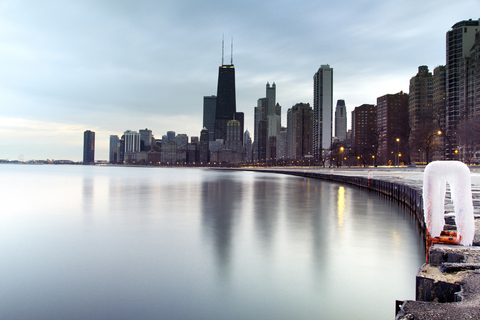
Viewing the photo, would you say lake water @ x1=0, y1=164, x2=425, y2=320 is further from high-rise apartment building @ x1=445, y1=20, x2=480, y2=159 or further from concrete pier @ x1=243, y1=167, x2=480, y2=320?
high-rise apartment building @ x1=445, y1=20, x2=480, y2=159

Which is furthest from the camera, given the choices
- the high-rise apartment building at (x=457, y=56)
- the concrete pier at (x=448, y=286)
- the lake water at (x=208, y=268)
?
the high-rise apartment building at (x=457, y=56)

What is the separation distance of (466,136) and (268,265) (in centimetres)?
6479

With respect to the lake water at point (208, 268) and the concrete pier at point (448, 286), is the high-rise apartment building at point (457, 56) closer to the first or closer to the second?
the lake water at point (208, 268)

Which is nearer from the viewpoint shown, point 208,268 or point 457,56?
point 208,268

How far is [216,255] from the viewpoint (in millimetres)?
12641

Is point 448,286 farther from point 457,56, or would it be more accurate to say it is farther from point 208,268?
point 457,56

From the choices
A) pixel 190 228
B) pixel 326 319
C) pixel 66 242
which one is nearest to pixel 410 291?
pixel 326 319

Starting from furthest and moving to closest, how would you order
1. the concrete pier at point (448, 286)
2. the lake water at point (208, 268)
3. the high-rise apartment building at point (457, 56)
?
the high-rise apartment building at point (457, 56) → the lake water at point (208, 268) → the concrete pier at point (448, 286)

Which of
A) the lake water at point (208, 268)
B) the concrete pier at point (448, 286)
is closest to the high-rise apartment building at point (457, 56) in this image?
the lake water at point (208, 268)

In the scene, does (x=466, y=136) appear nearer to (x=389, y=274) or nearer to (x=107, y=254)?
(x=389, y=274)

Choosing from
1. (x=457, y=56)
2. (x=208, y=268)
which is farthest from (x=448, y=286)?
(x=457, y=56)

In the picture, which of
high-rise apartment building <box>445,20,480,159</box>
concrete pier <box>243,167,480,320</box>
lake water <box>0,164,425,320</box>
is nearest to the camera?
concrete pier <box>243,167,480,320</box>

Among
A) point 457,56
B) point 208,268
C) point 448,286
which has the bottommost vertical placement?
point 208,268

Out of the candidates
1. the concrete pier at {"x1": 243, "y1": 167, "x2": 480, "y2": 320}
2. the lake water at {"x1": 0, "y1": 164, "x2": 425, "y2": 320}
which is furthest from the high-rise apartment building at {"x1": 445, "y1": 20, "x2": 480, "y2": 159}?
the concrete pier at {"x1": 243, "y1": 167, "x2": 480, "y2": 320}
